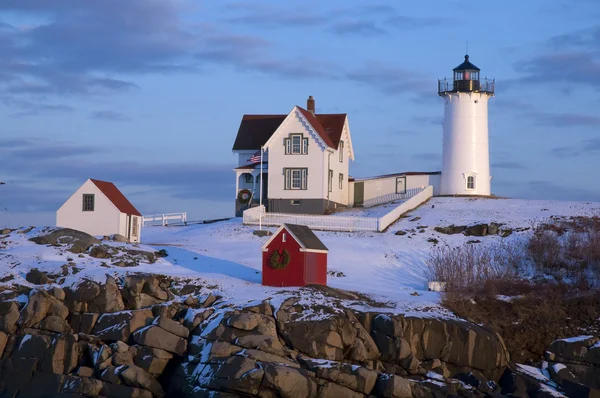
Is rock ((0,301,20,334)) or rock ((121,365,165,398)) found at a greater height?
rock ((0,301,20,334))

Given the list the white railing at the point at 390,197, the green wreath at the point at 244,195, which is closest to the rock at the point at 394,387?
the green wreath at the point at 244,195

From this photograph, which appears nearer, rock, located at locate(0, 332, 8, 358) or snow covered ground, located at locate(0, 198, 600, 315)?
rock, located at locate(0, 332, 8, 358)

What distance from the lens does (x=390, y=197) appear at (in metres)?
64.7

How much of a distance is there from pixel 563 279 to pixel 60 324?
72.2 feet

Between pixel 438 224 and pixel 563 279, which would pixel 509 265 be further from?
pixel 438 224

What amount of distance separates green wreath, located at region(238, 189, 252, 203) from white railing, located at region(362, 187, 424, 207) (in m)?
7.58

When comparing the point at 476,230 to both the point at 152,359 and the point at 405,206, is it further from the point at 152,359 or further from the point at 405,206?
the point at 152,359

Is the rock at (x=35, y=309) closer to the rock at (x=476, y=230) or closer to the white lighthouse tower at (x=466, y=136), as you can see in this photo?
the rock at (x=476, y=230)

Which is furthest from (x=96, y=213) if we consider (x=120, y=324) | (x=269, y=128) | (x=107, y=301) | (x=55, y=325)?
(x=269, y=128)

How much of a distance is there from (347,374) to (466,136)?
109 feet

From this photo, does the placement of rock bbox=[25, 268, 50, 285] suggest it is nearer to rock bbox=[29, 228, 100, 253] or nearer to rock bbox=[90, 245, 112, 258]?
rock bbox=[90, 245, 112, 258]

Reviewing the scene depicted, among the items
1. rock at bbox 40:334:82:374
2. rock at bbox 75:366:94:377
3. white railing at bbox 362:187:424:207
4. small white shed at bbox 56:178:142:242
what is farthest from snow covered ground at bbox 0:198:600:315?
rock at bbox 75:366:94:377

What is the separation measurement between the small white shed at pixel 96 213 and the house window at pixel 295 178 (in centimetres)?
1145

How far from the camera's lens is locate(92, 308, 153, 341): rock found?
35719 millimetres
